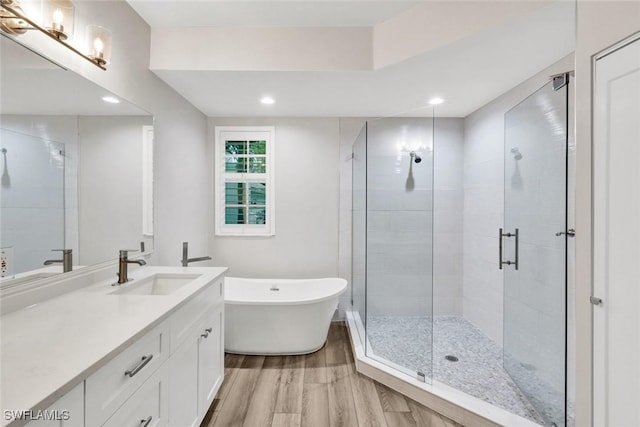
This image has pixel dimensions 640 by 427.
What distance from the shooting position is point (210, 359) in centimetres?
176

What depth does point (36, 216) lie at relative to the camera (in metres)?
1.28

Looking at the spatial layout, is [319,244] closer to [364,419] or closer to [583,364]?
[364,419]

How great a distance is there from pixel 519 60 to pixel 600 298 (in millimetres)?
1604

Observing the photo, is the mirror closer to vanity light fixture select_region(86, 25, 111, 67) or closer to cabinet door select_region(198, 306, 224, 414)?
vanity light fixture select_region(86, 25, 111, 67)

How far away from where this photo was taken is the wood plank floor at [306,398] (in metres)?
1.80

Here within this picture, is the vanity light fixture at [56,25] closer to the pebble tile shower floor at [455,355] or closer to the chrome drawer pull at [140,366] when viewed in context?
the chrome drawer pull at [140,366]

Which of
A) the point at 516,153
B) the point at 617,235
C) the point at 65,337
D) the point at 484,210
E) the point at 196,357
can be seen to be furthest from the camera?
the point at 484,210

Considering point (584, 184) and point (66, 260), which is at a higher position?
point (584, 184)

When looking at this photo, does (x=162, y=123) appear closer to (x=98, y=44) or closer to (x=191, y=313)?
(x=98, y=44)

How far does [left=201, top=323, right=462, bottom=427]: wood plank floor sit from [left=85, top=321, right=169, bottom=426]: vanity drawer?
3.22 ft

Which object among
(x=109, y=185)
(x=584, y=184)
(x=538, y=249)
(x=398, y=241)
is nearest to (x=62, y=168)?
(x=109, y=185)

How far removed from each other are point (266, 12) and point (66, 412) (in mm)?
2258

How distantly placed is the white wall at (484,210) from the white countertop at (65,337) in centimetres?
265

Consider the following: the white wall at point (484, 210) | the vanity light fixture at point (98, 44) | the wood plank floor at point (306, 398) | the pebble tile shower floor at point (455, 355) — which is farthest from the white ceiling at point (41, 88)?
the white wall at point (484, 210)
